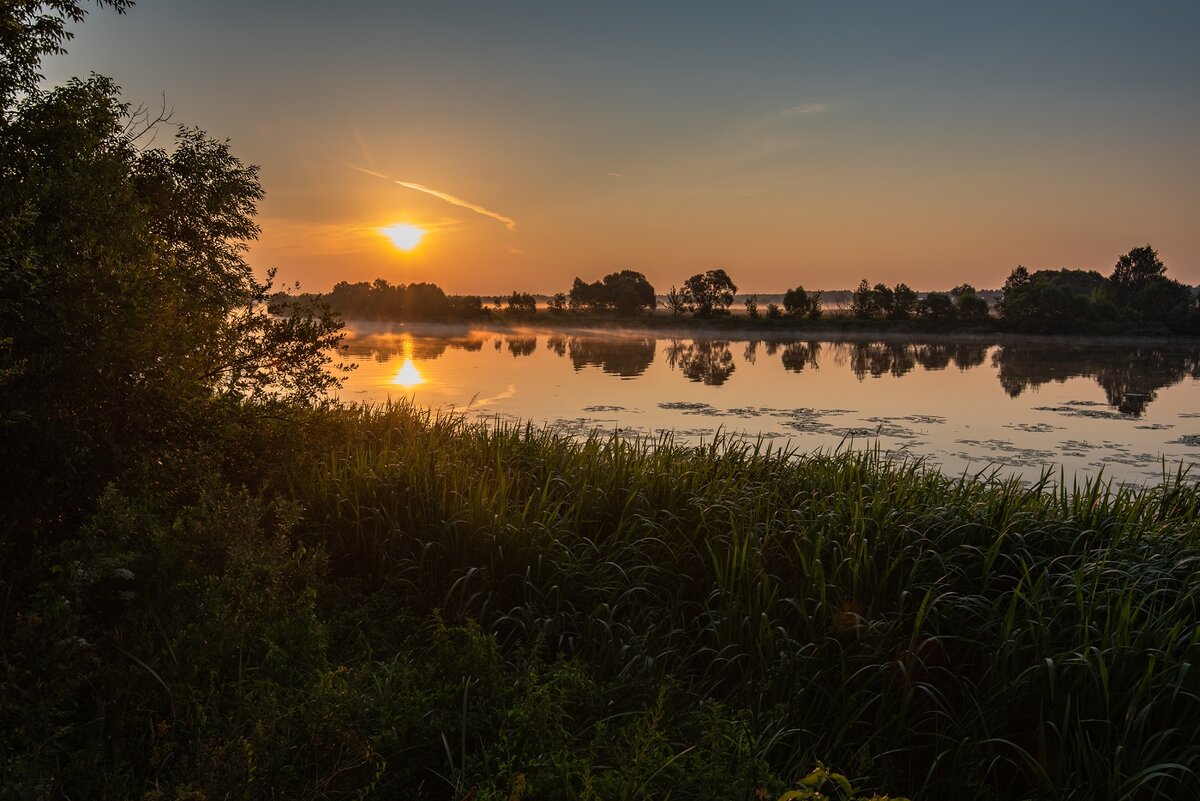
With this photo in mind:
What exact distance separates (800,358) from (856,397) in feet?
59.8

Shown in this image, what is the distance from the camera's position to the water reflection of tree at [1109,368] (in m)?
26.3

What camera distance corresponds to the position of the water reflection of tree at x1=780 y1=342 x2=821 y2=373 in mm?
36625

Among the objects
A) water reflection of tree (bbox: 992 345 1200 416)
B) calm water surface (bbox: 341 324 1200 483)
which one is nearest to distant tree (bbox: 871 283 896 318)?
water reflection of tree (bbox: 992 345 1200 416)

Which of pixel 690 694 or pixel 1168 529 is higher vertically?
pixel 1168 529

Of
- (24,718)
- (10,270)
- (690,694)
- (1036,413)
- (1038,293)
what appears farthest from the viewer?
(1038,293)

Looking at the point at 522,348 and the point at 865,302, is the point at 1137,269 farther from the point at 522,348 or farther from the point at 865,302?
the point at 522,348

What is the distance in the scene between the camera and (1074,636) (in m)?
4.70

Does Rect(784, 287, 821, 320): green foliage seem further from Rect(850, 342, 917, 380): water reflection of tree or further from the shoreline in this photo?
Rect(850, 342, 917, 380): water reflection of tree

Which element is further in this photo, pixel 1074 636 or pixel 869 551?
pixel 869 551

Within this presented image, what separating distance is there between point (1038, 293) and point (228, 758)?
240 ft

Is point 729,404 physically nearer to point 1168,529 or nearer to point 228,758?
point 1168,529

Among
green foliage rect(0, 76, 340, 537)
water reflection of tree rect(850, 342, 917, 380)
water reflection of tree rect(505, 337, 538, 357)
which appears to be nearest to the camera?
green foliage rect(0, 76, 340, 537)

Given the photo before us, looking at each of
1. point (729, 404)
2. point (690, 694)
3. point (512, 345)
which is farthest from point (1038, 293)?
point (690, 694)

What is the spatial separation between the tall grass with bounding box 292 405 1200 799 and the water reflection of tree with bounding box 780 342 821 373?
28.5 m
